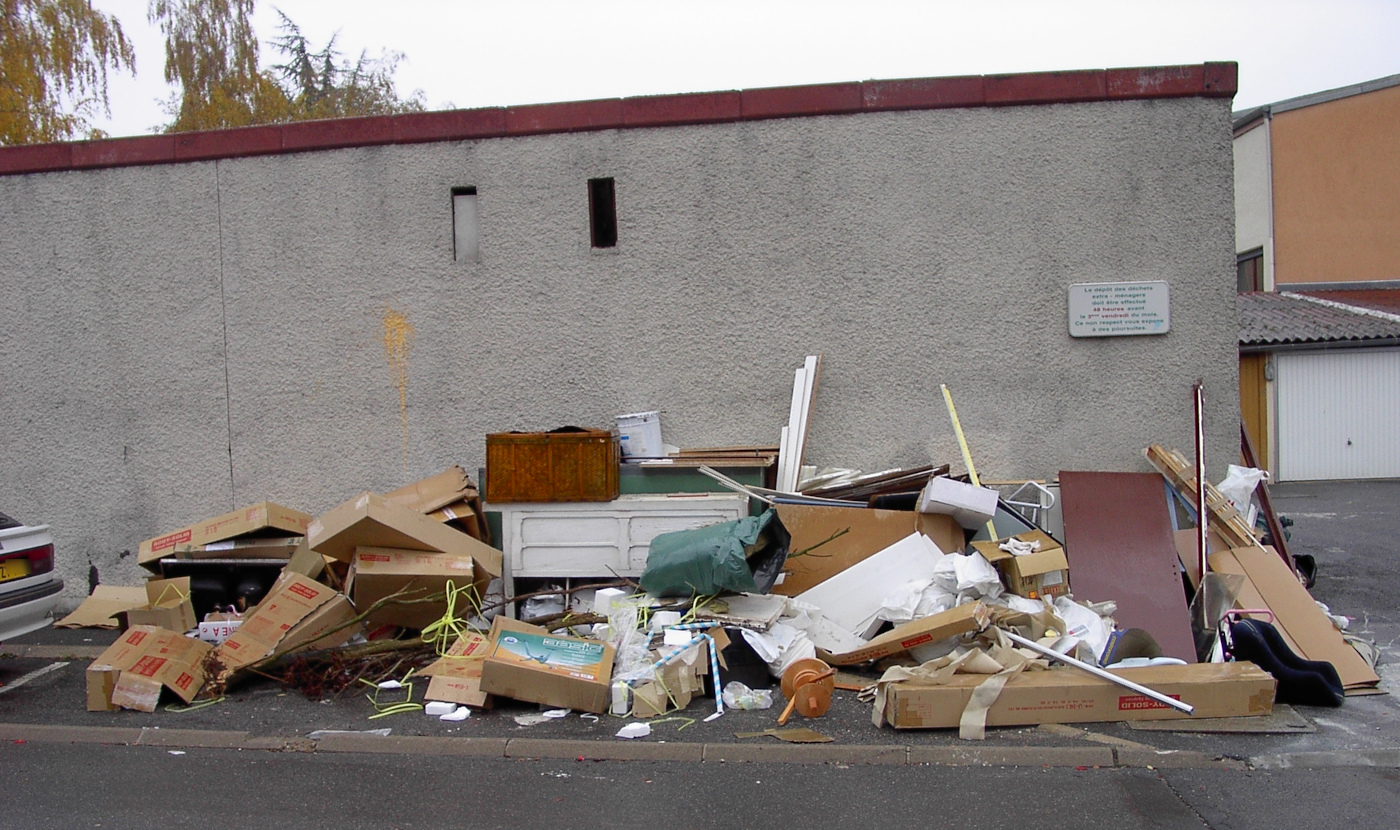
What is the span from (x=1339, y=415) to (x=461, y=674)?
17072 millimetres

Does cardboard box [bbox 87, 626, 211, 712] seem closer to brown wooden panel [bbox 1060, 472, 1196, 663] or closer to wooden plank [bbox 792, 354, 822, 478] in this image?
wooden plank [bbox 792, 354, 822, 478]

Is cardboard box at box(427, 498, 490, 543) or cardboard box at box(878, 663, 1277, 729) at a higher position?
cardboard box at box(427, 498, 490, 543)

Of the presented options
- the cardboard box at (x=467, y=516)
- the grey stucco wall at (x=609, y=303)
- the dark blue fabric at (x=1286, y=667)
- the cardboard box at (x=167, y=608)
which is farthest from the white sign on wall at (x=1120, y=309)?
the cardboard box at (x=167, y=608)

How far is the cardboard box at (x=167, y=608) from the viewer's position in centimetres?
634

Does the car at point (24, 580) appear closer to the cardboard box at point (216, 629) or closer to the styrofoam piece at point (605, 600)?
the cardboard box at point (216, 629)

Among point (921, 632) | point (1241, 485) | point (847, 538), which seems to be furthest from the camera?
point (1241, 485)

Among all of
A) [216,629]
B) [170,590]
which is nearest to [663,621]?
[216,629]

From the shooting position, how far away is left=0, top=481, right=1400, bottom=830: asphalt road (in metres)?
3.83

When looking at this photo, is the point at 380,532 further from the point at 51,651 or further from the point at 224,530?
the point at 51,651

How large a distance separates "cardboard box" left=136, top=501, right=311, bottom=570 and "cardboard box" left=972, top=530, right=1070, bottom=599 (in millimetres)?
4982

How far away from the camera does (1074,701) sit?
465cm

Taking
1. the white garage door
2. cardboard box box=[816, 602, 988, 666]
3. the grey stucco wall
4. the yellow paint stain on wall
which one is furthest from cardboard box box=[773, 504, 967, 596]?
the white garage door

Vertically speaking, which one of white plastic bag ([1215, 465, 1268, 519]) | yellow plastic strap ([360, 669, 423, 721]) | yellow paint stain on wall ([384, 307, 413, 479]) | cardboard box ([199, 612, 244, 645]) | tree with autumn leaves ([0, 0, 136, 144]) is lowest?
yellow plastic strap ([360, 669, 423, 721])

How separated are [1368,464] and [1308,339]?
8.37 ft
